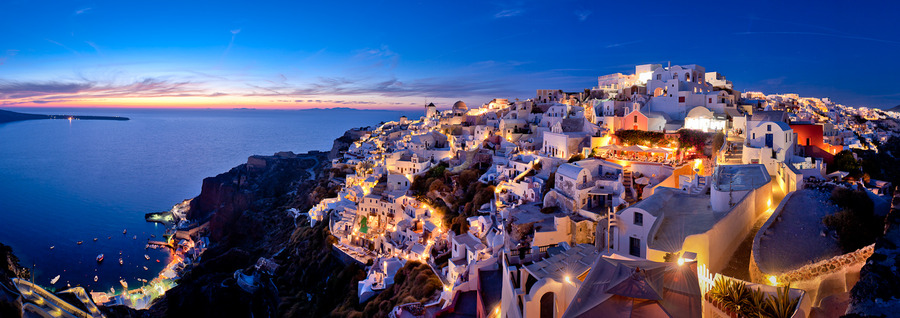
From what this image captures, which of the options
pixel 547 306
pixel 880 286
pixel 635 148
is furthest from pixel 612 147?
pixel 880 286

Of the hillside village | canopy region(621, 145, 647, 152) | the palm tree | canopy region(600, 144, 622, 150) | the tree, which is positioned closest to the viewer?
the palm tree

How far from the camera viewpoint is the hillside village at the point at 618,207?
5988 mm

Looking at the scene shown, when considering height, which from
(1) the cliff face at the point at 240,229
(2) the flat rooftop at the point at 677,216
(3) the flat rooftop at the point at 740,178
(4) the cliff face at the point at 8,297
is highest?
(3) the flat rooftop at the point at 740,178

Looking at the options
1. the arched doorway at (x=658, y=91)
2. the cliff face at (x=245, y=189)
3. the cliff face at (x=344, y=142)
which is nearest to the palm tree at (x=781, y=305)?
the arched doorway at (x=658, y=91)

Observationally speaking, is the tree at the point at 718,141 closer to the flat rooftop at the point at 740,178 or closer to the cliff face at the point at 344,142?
the flat rooftop at the point at 740,178

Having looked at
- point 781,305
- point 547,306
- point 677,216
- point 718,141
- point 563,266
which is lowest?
point 547,306

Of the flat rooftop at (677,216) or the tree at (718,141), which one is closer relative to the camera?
the flat rooftop at (677,216)

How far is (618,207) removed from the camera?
14.7 metres

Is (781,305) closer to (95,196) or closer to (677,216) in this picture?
(677,216)

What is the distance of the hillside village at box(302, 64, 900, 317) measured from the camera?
236 inches

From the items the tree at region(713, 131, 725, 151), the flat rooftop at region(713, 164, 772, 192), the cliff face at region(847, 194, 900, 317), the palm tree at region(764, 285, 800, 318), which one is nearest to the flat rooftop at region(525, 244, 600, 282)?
the palm tree at region(764, 285, 800, 318)

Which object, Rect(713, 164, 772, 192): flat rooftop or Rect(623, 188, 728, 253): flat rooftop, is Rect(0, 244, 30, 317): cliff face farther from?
Rect(713, 164, 772, 192): flat rooftop

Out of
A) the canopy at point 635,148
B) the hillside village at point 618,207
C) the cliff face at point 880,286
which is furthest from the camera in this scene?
the canopy at point 635,148

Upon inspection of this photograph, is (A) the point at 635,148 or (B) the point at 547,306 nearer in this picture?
(B) the point at 547,306
